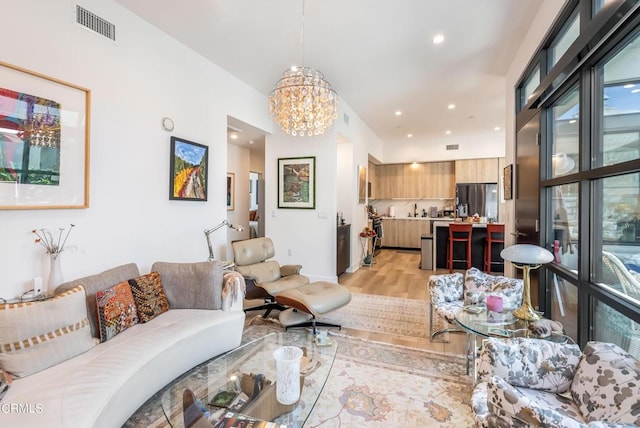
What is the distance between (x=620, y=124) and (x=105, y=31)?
Result: 381 centimetres

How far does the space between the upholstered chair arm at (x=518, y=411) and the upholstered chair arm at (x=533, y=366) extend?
486 mm

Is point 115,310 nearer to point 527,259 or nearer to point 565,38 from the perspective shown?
point 527,259

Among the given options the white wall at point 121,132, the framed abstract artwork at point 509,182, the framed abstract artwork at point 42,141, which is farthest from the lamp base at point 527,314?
the framed abstract artwork at point 42,141

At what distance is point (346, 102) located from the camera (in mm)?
5184

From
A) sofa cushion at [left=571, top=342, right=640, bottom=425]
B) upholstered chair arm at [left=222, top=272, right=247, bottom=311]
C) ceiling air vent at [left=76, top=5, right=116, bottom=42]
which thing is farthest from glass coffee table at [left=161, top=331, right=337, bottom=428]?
ceiling air vent at [left=76, top=5, right=116, bottom=42]

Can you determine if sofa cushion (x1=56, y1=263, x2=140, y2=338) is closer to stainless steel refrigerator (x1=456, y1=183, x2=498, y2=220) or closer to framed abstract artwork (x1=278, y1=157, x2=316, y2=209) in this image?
framed abstract artwork (x1=278, y1=157, x2=316, y2=209)

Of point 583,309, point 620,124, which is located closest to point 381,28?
point 620,124

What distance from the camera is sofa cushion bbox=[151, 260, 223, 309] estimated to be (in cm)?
257

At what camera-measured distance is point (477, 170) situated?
25.6 ft

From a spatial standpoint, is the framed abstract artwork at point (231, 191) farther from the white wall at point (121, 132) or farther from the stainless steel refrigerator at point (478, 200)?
the stainless steel refrigerator at point (478, 200)

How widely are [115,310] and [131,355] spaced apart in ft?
1.48

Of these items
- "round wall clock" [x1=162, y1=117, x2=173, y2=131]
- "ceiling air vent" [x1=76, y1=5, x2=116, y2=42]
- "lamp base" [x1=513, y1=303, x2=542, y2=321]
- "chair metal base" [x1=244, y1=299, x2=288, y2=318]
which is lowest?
"chair metal base" [x1=244, y1=299, x2=288, y2=318]

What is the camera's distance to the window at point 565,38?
2.25 meters

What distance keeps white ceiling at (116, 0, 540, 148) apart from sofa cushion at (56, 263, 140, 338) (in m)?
2.35
